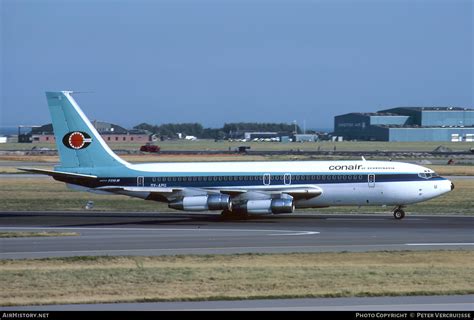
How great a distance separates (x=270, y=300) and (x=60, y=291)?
17.8 ft

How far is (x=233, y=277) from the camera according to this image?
25.1 m

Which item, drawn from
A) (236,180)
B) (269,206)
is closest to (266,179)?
(236,180)

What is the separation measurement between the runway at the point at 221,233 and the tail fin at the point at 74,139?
2.96 metres

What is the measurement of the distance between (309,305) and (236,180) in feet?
89.2

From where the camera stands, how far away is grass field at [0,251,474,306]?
22.4m

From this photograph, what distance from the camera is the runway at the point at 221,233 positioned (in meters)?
32.9

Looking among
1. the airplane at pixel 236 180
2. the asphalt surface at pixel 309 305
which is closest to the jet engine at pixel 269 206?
the airplane at pixel 236 180

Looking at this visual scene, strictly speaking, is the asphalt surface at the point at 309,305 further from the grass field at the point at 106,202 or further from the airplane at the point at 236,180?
the grass field at the point at 106,202

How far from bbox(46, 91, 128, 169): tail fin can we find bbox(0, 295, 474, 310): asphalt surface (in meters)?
28.1

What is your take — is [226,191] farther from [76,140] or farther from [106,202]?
[106,202]

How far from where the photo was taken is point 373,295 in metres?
22.0

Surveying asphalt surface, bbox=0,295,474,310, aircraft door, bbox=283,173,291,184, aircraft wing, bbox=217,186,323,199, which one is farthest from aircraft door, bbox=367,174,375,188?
asphalt surface, bbox=0,295,474,310

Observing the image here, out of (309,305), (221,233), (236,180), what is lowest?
(221,233)

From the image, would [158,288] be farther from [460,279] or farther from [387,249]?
[387,249]
